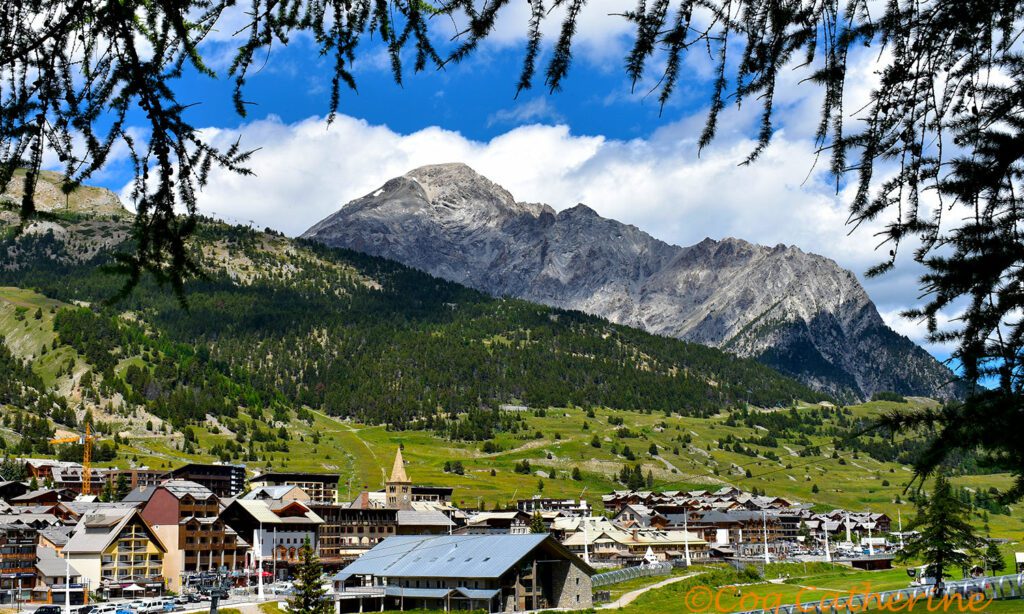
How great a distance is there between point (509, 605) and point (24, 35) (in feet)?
276

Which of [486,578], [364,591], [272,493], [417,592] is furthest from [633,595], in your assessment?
[272,493]

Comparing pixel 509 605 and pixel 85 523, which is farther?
pixel 85 523

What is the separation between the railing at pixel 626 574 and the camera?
108800 millimetres

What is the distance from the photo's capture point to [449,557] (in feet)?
307

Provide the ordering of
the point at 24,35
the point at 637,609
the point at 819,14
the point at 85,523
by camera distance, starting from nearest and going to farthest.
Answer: the point at 819,14 < the point at 24,35 < the point at 637,609 < the point at 85,523

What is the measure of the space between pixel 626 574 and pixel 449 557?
1133 inches

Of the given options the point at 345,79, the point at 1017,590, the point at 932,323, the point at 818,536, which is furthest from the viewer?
the point at 818,536

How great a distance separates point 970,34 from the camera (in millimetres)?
→ 9094

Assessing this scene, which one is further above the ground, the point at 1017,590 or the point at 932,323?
the point at 932,323

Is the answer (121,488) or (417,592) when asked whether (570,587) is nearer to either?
(417,592)

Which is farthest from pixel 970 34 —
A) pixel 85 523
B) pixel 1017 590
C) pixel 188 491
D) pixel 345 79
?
pixel 188 491

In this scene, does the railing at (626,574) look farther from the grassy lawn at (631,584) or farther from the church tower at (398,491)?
the church tower at (398,491)

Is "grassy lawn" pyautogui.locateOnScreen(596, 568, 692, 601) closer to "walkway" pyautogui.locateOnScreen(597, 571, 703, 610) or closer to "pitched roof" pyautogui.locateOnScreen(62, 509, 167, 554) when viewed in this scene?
"walkway" pyautogui.locateOnScreen(597, 571, 703, 610)

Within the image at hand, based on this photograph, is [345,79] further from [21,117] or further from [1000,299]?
[1000,299]
